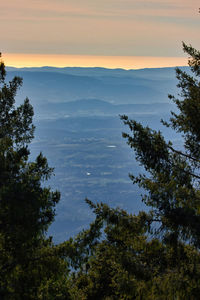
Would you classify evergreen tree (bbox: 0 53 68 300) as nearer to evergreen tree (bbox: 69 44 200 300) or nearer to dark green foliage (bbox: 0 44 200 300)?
dark green foliage (bbox: 0 44 200 300)

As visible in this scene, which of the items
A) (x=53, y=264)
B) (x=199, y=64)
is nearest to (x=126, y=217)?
(x=53, y=264)

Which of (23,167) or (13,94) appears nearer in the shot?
(23,167)

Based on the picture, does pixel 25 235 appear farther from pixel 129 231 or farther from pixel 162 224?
pixel 162 224

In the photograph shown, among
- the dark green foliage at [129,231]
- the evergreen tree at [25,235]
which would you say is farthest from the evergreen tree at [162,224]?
the evergreen tree at [25,235]

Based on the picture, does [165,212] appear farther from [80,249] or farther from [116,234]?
[80,249]

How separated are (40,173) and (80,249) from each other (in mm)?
2378

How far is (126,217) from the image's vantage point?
31.0ft

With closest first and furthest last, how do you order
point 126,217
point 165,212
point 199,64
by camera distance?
point 165,212 → point 126,217 → point 199,64

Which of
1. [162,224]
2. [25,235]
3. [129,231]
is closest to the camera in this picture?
[162,224]

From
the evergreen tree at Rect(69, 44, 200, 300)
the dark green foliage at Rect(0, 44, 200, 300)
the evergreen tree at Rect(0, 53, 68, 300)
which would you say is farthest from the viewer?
the evergreen tree at Rect(0, 53, 68, 300)

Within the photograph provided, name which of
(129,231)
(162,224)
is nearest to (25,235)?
(129,231)

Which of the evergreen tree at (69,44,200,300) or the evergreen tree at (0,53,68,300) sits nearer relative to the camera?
the evergreen tree at (69,44,200,300)

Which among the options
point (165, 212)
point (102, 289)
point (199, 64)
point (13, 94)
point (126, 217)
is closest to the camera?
point (165, 212)

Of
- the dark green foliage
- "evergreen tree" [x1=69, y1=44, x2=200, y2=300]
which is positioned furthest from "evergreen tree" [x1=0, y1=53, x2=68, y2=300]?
"evergreen tree" [x1=69, y1=44, x2=200, y2=300]
